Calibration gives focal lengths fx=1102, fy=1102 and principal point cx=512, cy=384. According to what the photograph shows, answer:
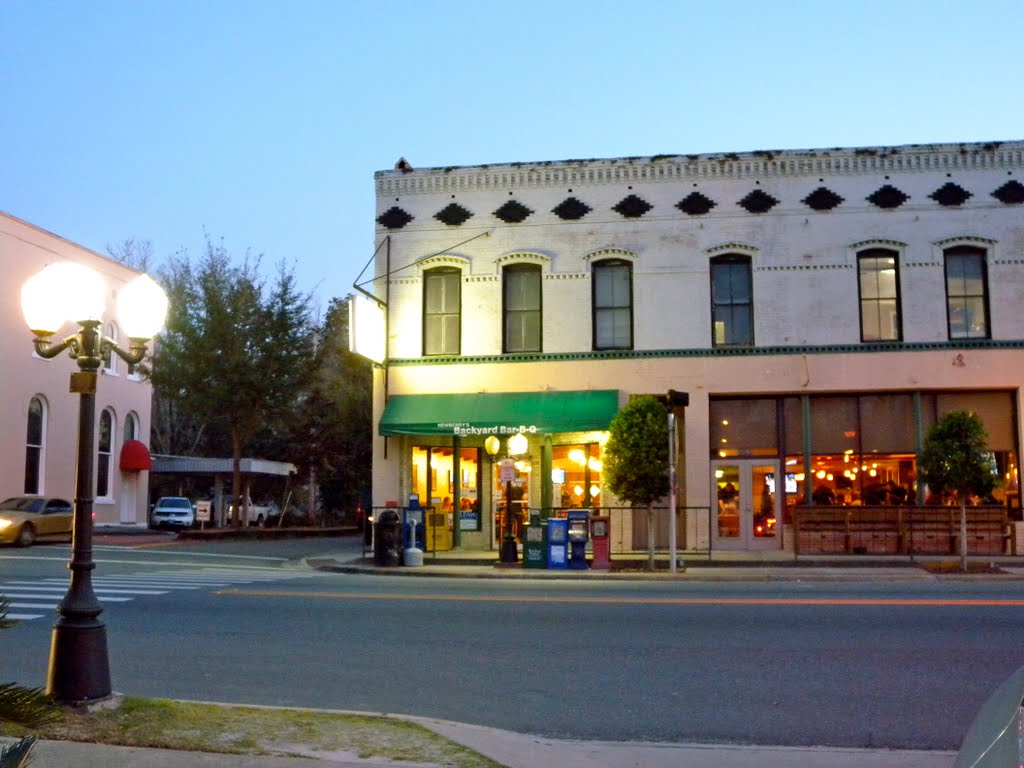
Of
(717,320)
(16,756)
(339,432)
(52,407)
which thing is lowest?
(16,756)

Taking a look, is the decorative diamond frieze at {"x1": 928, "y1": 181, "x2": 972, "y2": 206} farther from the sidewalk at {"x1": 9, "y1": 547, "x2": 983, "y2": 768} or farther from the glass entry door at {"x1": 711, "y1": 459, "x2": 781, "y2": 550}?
the sidewalk at {"x1": 9, "y1": 547, "x2": 983, "y2": 768}

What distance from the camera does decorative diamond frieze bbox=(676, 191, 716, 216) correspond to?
2706 centimetres

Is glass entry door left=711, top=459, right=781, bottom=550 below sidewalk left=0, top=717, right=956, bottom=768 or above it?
above

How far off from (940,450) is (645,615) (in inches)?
422

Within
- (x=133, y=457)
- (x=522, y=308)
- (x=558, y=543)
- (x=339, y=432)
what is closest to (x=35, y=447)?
(x=133, y=457)

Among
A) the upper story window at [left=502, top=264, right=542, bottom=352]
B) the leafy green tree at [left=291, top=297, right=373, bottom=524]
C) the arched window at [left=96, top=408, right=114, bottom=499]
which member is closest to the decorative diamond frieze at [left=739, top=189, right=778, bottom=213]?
the upper story window at [left=502, top=264, right=542, bottom=352]

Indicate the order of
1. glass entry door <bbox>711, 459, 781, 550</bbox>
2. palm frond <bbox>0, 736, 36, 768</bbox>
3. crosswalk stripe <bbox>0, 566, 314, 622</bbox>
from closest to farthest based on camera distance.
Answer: palm frond <bbox>0, 736, 36, 768</bbox> → crosswalk stripe <bbox>0, 566, 314, 622</bbox> → glass entry door <bbox>711, 459, 781, 550</bbox>

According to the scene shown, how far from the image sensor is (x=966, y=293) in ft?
86.0

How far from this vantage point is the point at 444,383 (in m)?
27.7

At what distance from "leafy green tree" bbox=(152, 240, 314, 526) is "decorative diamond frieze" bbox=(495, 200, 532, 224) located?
39.8ft

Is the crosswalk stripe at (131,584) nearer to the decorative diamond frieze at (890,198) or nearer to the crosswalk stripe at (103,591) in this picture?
the crosswalk stripe at (103,591)

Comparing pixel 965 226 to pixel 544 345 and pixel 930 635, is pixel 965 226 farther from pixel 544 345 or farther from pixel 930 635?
pixel 930 635

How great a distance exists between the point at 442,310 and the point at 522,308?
6.78ft

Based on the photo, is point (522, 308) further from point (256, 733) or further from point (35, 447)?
point (256, 733)
